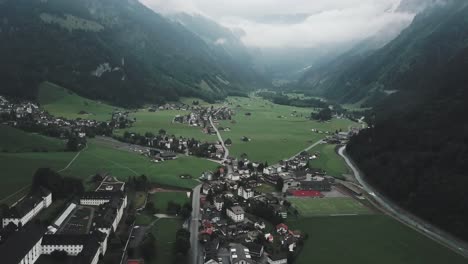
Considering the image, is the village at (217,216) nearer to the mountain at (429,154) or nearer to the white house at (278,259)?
the white house at (278,259)

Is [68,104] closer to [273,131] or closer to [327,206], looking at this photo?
[273,131]

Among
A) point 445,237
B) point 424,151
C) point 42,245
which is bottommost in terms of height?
point 42,245

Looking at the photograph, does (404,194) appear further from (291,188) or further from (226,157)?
(226,157)

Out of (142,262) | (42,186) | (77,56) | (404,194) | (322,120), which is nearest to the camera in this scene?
(142,262)

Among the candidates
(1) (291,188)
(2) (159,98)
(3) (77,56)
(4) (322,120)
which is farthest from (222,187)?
(3) (77,56)

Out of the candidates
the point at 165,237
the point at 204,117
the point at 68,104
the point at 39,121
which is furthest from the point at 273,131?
the point at 165,237

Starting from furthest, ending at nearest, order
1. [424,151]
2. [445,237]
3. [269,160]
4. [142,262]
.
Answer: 1. [269,160]
2. [424,151]
3. [445,237]
4. [142,262]

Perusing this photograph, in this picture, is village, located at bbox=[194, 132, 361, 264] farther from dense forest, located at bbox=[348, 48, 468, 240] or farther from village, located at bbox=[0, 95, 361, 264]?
dense forest, located at bbox=[348, 48, 468, 240]
